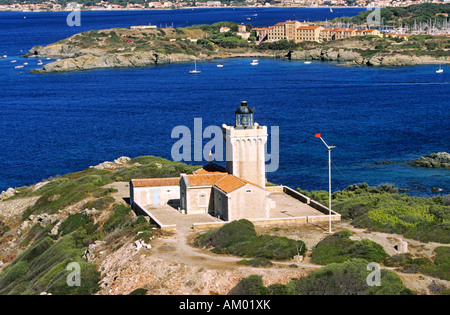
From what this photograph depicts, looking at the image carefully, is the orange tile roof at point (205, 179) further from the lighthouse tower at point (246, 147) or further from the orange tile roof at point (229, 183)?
the lighthouse tower at point (246, 147)

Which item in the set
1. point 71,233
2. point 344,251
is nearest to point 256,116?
point 71,233

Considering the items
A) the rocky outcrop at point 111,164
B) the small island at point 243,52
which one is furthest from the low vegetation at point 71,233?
the small island at point 243,52

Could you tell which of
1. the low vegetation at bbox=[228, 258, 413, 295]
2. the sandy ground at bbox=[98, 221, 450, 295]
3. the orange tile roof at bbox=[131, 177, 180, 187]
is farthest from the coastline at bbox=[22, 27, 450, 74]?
the low vegetation at bbox=[228, 258, 413, 295]

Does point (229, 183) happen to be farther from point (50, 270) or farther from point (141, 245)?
point (50, 270)

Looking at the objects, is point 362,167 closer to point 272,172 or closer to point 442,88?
point 272,172

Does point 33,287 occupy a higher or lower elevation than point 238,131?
lower

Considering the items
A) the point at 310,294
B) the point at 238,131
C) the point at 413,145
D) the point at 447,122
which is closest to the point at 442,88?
the point at 447,122
